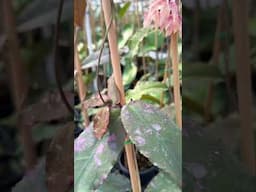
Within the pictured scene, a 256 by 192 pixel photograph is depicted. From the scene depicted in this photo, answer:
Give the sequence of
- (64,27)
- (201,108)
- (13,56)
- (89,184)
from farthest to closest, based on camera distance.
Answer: (64,27), (201,108), (13,56), (89,184)

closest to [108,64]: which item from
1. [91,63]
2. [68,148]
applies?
[91,63]

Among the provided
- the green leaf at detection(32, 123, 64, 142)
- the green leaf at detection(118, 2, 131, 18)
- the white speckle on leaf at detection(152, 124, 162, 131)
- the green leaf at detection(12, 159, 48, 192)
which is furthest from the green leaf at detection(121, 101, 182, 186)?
the green leaf at detection(32, 123, 64, 142)

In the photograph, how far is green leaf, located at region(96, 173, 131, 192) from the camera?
1.58ft

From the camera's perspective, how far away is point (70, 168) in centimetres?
46

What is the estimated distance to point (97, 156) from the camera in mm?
420

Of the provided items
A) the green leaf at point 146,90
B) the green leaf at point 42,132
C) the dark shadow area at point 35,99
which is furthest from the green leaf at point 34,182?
the green leaf at point 42,132

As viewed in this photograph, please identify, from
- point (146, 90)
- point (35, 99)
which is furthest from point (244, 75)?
point (35, 99)

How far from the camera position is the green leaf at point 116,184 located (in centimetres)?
48

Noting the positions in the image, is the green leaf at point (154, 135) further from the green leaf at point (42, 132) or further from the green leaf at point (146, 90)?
the green leaf at point (42, 132)

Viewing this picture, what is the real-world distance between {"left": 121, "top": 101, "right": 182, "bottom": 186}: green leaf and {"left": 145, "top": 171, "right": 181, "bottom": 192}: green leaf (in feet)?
0.09

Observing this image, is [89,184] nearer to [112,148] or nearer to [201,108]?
[112,148]

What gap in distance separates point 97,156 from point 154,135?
1.9 inches

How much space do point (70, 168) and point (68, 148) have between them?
0.06ft

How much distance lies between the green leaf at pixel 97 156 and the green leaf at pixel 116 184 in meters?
0.06
